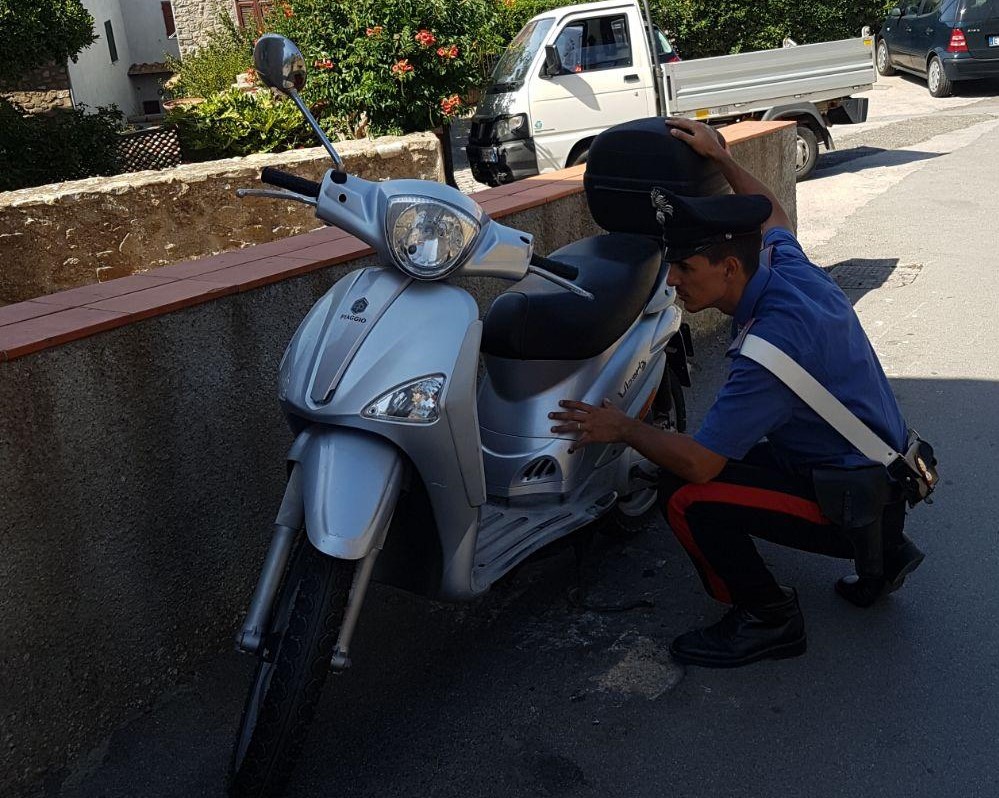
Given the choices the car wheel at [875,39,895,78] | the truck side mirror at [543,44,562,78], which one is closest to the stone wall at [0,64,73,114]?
the truck side mirror at [543,44,562,78]

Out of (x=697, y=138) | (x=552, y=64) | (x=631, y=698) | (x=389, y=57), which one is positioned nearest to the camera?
(x=631, y=698)

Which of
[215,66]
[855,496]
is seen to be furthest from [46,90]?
[855,496]

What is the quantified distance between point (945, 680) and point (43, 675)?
2.34 metres

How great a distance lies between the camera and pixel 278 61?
8.71 ft

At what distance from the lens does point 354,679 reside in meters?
3.17

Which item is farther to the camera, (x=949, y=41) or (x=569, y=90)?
(x=949, y=41)

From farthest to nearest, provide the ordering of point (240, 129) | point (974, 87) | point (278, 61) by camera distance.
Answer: point (974, 87) < point (240, 129) < point (278, 61)

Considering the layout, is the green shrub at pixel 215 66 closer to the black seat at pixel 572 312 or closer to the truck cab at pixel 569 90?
the truck cab at pixel 569 90

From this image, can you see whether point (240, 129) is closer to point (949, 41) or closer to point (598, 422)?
point (598, 422)

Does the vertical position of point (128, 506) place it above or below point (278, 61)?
below

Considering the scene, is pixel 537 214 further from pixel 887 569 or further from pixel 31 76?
pixel 31 76

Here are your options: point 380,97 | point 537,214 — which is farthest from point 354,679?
Result: point 380,97

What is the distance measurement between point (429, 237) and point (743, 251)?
0.89 metres

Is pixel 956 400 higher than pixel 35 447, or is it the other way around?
pixel 35 447
